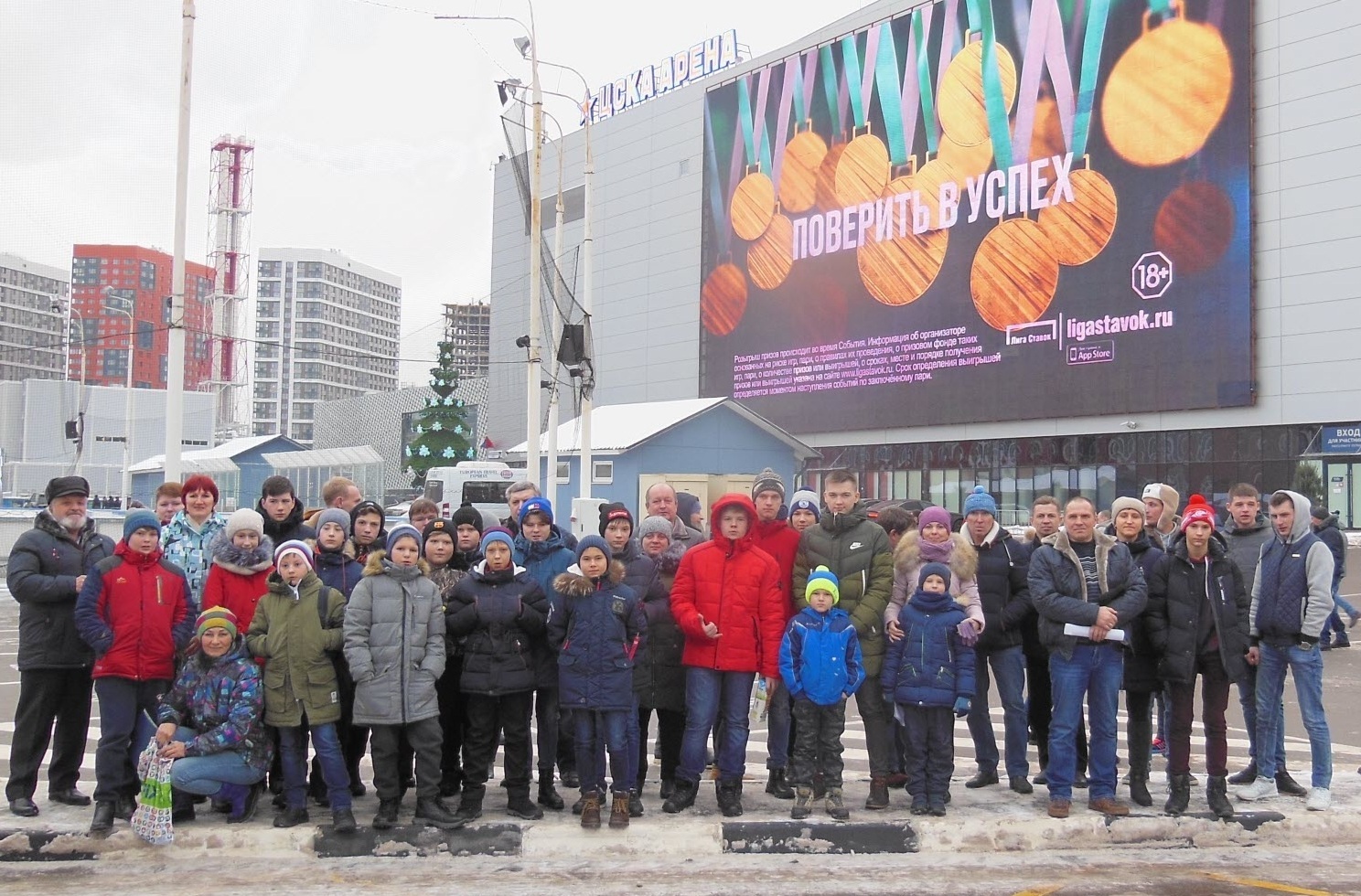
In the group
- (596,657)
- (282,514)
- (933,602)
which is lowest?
(596,657)

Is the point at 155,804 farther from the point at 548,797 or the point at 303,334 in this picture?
the point at 303,334

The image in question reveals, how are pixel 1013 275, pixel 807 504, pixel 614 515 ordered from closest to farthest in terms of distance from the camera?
1. pixel 614 515
2. pixel 807 504
3. pixel 1013 275

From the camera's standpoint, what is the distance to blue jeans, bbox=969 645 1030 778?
24.2ft

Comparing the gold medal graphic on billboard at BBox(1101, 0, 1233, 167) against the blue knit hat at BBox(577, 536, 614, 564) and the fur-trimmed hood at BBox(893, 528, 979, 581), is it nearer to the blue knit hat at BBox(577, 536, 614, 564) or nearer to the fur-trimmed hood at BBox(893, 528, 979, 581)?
the fur-trimmed hood at BBox(893, 528, 979, 581)

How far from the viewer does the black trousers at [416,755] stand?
21.1ft

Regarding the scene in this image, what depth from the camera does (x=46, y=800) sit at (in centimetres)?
687

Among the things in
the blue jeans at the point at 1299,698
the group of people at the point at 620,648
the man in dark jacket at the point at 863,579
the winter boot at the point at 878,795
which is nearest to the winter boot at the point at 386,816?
the group of people at the point at 620,648

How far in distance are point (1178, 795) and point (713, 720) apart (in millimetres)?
2814

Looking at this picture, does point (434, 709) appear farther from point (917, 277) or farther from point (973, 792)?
point (917, 277)

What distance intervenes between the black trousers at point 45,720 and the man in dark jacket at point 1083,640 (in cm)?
563

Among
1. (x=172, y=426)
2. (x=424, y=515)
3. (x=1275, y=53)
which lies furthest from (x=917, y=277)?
(x=424, y=515)

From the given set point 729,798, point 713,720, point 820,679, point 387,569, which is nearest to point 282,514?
point 387,569

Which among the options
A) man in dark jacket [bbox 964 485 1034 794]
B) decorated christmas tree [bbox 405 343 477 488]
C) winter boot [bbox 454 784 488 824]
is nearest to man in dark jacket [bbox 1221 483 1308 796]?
man in dark jacket [bbox 964 485 1034 794]

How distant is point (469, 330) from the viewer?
468 ft
